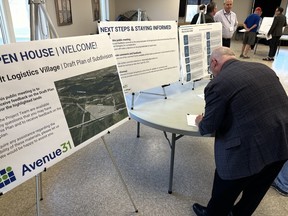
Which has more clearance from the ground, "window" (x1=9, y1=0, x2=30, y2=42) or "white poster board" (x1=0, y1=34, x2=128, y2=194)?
"window" (x1=9, y1=0, x2=30, y2=42)

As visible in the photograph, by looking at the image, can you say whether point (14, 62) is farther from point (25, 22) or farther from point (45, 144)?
point (25, 22)

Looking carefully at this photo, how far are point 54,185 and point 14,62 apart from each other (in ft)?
4.51

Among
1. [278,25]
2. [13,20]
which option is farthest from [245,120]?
[278,25]

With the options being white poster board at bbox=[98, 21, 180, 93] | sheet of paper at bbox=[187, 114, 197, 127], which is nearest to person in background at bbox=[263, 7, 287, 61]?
white poster board at bbox=[98, 21, 180, 93]

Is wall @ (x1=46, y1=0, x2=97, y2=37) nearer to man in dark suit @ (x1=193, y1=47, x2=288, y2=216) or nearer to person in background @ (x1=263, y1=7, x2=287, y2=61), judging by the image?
man in dark suit @ (x1=193, y1=47, x2=288, y2=216)

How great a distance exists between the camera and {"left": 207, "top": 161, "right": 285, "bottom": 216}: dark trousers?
1.35 meters

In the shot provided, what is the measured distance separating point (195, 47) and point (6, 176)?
1.95 m

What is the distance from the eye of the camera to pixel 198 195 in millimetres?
1910

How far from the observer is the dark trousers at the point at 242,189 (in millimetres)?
1347

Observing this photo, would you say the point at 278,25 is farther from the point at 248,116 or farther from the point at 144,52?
the point at 248,116

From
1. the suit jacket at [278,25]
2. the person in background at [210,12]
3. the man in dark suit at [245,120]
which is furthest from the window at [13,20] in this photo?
the suit jacket at [278,25]

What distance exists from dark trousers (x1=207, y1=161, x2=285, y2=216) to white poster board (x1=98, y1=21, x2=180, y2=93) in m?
0.94

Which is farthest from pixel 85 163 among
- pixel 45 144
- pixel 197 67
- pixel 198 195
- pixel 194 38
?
pixel 194 38

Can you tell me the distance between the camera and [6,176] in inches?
36.4
